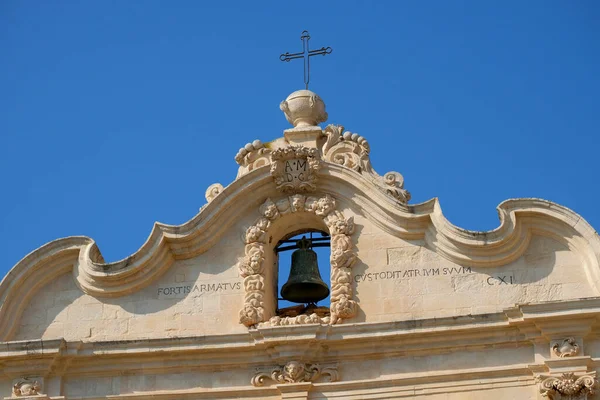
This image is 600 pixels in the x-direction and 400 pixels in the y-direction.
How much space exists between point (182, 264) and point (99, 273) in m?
1.11

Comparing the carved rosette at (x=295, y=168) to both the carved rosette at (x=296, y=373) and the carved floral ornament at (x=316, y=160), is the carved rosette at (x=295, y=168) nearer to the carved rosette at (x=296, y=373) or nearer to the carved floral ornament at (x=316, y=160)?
the carved floral ornament at (x=316, y=160)

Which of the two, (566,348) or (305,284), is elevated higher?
(305,284)

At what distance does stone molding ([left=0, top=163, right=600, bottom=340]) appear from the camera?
27.4 m

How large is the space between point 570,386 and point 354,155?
15.1 feet

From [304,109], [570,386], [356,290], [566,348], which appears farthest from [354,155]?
[570,386]

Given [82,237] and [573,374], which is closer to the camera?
[573,374]

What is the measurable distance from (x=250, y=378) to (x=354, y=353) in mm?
1383

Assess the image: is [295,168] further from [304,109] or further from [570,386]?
[570,386]

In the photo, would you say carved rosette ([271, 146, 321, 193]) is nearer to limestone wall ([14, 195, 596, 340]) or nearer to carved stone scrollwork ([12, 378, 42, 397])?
limestone wall ([14, 195, 596, 340])

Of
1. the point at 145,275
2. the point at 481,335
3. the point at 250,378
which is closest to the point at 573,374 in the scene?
the point at 481,335

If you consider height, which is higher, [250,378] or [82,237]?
[82,237]

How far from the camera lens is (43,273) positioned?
28.1 metres

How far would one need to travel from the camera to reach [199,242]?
1101 inches

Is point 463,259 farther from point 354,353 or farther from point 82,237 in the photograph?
point 82,237
